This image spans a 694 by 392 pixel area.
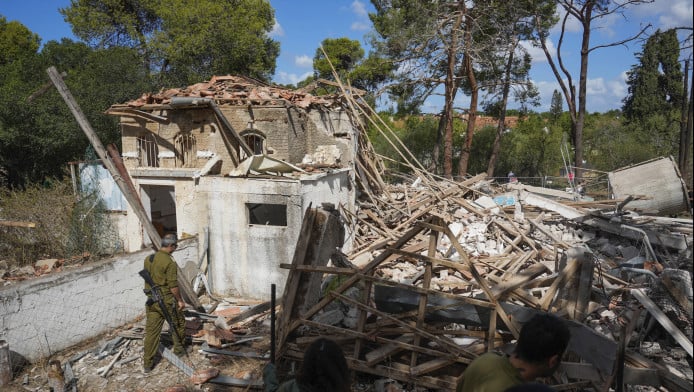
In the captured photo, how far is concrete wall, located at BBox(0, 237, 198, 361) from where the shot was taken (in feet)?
22.7

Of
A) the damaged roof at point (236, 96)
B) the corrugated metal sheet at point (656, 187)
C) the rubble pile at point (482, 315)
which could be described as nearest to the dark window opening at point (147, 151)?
the damaged roof at point (236, 96)

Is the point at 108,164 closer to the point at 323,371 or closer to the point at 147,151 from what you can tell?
the point at 147,151

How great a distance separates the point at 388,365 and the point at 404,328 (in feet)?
2.09

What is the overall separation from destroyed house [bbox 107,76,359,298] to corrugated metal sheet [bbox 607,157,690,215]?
27.3ft

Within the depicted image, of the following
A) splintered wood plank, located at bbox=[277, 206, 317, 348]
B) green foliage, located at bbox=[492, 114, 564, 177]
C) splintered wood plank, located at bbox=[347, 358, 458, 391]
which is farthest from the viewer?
green foliage, located at bbox=[492, 114, 564, 177]

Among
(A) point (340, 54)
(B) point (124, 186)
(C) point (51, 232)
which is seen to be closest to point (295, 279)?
(B) point (124, 186)

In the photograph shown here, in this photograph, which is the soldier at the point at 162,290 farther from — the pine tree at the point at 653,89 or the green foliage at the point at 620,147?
the pine tree at the point at 653,89

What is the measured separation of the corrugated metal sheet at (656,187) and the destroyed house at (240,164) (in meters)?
8.33

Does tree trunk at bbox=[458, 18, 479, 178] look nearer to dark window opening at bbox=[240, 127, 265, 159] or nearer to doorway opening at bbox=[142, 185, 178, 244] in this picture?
dark window opening at bbox=[240, 127, 265, 159]

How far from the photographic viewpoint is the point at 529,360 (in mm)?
2426

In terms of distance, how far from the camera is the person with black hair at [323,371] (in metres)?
2.39

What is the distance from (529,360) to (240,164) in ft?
30.4

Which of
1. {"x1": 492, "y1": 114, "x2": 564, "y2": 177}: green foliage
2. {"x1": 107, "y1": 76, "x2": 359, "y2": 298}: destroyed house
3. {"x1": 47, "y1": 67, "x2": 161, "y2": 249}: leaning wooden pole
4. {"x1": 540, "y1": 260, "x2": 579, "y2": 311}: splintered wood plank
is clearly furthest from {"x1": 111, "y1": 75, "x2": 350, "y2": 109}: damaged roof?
{"x1": 492, "y1": 114, "x2": 564, "y2": 177}: green foliage

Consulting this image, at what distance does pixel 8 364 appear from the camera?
6523mm
